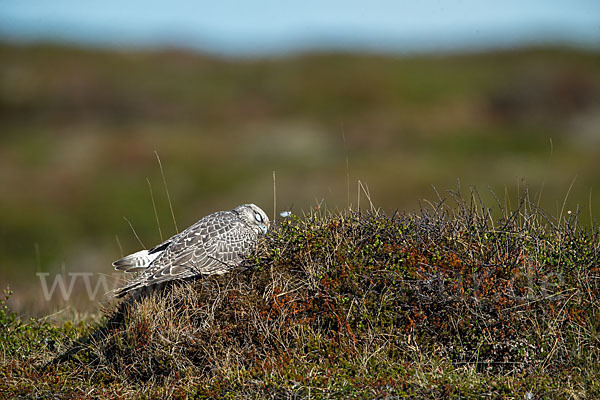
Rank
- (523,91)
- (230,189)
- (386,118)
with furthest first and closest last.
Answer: (523,91)
(386,118)
(230,189)

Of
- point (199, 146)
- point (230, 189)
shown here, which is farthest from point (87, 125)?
point (230, 189)

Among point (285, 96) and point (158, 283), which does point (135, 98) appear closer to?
point (285, 96)

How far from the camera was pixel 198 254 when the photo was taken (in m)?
6.19

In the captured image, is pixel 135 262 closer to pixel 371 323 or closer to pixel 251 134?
pixel 371 323

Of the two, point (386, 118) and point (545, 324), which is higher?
point (545, 324)

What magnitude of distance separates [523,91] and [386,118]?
1091 centimetres

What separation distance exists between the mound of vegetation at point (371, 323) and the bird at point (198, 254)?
0.53ft

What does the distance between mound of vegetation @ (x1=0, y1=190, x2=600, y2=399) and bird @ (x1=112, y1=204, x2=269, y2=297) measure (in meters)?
0.16

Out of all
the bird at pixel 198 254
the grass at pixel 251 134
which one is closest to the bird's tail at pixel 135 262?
the bird at pixel 198 254

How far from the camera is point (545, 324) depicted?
5441 millimetres

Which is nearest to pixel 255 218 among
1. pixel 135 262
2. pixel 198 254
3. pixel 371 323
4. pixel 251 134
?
pixel 198 254

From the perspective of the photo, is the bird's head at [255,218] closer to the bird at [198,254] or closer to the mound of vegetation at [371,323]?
the bird at [198,254]

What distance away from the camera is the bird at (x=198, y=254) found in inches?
239

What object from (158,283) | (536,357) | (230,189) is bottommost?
(230,189)
